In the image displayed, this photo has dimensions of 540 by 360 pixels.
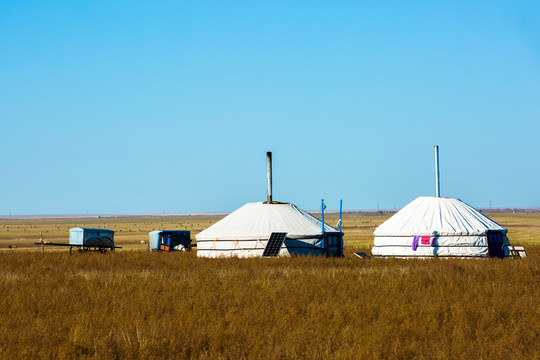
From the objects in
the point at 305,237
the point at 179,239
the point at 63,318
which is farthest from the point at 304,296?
the point at 179,239

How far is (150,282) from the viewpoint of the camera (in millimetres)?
19188

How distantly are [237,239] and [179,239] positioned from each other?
41.1 ft

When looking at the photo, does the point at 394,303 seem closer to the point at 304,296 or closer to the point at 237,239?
the point at 304,296

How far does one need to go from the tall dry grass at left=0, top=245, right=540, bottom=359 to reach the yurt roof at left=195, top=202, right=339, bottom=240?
24.3ft

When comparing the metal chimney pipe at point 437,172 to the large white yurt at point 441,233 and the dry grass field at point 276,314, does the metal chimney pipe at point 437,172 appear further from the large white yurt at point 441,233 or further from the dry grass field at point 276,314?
the dry grass field at point 276,314

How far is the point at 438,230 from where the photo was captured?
28609mm

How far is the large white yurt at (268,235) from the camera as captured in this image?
96.6 feet

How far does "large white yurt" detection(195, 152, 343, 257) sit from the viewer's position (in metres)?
29.4

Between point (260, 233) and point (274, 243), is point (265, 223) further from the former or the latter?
point (274, 243)

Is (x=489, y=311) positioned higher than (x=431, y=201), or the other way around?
(x=431, y=201)

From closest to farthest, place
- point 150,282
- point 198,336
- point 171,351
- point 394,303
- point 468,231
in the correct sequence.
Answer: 1. point 171,351
2. point 198,336
3. point 394,303
4. point 150,282
5. point 468,231

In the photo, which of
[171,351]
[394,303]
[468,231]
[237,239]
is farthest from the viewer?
[237,239]

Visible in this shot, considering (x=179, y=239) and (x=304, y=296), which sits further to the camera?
(x=179, y=239)

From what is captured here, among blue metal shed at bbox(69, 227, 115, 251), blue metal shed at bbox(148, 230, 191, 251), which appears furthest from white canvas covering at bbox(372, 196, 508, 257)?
blue metal shed at bbox(69, 227, 115, 251)
